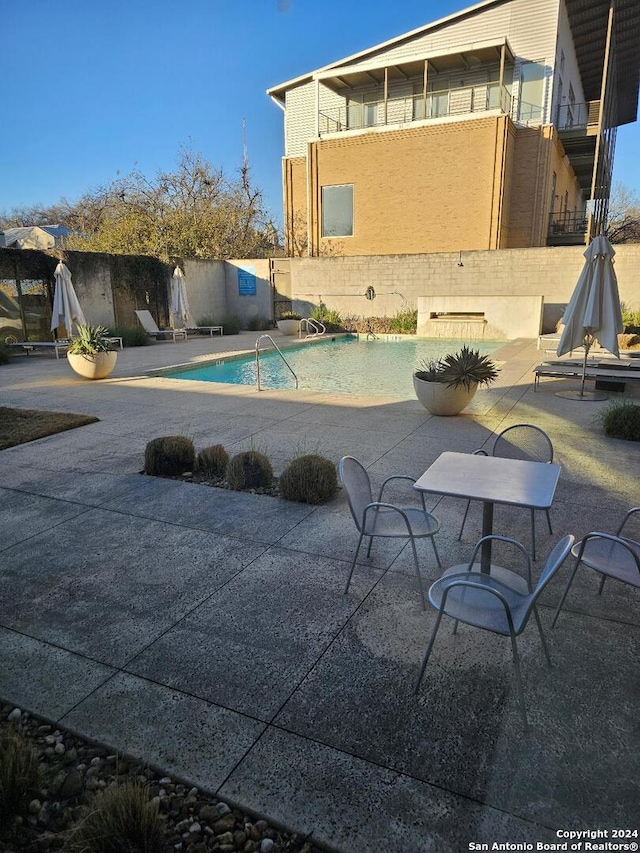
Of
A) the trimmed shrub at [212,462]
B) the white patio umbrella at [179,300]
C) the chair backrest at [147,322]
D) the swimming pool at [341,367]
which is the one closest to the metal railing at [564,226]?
the swimming pool at [341,367]

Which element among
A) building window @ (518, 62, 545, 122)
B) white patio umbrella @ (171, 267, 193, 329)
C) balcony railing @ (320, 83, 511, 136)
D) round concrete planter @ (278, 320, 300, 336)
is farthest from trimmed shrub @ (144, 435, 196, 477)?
building window @ (518, 62, 545, 122)

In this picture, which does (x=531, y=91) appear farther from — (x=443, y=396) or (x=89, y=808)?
(x=89, y=808)

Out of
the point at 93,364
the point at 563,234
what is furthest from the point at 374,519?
the point at 563,234

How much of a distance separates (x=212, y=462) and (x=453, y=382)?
3334 millimetres

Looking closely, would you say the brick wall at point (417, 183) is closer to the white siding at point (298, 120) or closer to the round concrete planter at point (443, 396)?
the white siding at point (298, 120)

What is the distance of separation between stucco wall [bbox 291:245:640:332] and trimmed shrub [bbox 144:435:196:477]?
15039 millimetres

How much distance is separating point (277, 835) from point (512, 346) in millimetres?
Result: 15026

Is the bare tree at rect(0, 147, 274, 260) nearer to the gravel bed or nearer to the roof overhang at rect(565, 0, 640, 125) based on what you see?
the roof overhang at rect(565, 0, 640, 125)

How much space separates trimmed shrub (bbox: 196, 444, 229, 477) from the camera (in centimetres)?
526

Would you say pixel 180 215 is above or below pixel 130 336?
above

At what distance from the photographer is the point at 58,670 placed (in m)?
2.56

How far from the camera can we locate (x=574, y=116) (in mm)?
26359

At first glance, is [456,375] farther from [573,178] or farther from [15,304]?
[573,178]

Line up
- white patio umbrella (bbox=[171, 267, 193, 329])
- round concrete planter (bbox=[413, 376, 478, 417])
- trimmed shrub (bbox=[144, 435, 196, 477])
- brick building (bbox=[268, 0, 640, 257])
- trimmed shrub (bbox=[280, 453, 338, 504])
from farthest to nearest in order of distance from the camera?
brick building (bbox=[268, 0, 640, 257]), white patio umbrella (bbox=[171, 267, 193, 329]), round concrete planter (bbox=[413, 376, 478, 417]), trimmed shrub (bbox=[144, 435, 196, 477]), trimmed shrub (bbox=[280, 453, 338, 504])
